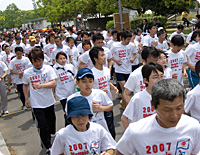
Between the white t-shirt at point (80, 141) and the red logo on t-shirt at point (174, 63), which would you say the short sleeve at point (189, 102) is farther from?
the red logo on t-shirt at point (174, 63)

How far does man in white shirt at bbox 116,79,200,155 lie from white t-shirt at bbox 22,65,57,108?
3.47 meters

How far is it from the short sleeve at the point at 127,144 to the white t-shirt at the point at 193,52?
504 centimetres

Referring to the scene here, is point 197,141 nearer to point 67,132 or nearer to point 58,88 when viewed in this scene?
point 67,132

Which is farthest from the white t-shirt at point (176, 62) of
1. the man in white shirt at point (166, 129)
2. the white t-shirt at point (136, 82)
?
the man in white shirt at point (166, 129)

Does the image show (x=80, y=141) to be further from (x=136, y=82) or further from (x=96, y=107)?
(x=136, y=82)

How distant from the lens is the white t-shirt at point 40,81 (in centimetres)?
554

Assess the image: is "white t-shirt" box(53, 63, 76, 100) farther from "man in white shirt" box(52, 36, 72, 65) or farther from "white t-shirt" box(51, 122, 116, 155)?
"man in white shirt" box(52, 36, 72, 65)

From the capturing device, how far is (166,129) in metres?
2.22

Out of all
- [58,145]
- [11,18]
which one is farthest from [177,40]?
[11,18]

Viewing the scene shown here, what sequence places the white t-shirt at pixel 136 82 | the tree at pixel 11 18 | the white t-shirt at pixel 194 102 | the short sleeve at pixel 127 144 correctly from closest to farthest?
the short sleeve at pixel 127 144 < the white t-shirt at pixel 194 102 < the white t-shirt at pixel 136 82 < the tree at pixel 11 18

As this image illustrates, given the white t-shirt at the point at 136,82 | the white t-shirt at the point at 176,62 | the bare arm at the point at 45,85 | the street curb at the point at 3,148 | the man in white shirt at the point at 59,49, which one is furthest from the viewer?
the man in white shirt at the point at 59,49

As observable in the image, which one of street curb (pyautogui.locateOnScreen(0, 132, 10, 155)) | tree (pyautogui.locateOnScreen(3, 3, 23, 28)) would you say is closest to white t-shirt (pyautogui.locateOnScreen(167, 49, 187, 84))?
street curb (pyautogui.locateOnScreen(0, 132, 10, 155))

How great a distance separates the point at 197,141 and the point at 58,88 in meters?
4.34

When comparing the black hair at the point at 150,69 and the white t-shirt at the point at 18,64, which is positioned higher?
the black hair at the point at 150,69
